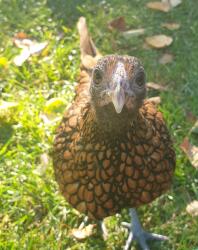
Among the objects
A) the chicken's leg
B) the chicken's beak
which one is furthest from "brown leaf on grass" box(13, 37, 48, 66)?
the chicken's beak

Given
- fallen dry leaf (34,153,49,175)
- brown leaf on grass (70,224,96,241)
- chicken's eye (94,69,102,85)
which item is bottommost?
brown leaf on grass (70,224,96,241)

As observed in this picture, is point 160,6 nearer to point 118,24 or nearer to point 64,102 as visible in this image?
point 118,24

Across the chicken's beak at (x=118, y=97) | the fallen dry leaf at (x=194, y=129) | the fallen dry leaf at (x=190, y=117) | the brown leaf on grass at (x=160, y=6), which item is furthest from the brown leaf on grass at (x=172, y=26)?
the chicken's beak at (x=118, y=97)

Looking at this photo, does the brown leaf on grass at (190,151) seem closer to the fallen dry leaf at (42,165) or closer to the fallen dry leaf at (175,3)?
the fallen dry leaf at (42,165)

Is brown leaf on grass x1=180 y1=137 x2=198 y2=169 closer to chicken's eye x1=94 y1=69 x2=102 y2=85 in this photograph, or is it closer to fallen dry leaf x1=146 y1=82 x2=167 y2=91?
fallen dry leaf x1=146 y1=82 x2=167 y2=91

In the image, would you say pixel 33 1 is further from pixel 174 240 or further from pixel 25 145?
pixel 174 240

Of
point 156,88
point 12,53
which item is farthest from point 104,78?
point 12,53

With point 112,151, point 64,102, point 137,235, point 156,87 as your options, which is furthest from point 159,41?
point 112,151
